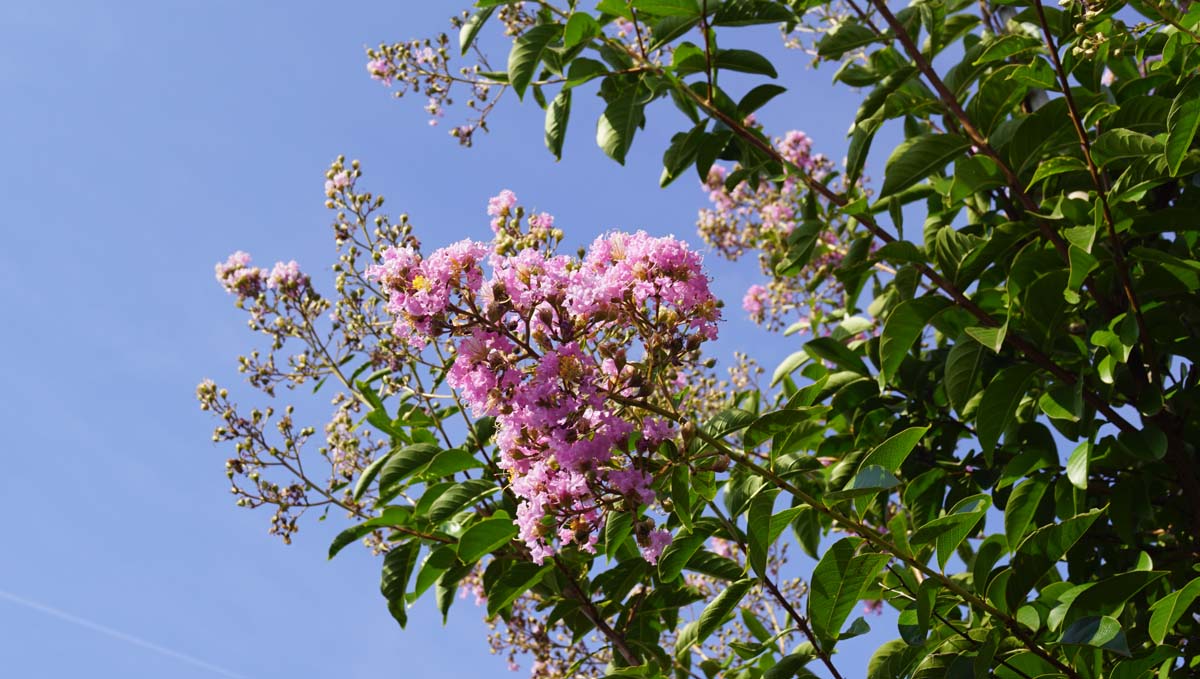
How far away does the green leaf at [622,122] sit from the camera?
7.59 ft

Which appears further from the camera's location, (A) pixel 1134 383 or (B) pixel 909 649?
(A) pixel 1134 383

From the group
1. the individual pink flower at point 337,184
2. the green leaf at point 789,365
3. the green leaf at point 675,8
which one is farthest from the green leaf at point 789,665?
the individual pink flower at point 337,184

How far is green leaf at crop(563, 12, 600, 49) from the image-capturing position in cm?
214

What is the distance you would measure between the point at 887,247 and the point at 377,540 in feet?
5.81

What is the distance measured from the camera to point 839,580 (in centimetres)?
160

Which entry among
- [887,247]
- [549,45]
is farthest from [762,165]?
[549,45]

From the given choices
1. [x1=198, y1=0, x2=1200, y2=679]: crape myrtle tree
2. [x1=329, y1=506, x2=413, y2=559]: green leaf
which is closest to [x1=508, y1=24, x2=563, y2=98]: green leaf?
[x1=198, y1=0, x2=1200, y2=679]: crape myrtle tree

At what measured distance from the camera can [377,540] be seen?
9.87 ft

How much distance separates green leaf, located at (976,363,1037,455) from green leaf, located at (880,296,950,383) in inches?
7.5

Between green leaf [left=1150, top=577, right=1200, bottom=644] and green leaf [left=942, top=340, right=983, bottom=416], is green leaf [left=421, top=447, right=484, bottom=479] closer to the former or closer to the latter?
green leaf [left=942, top=340, right=983, bottom=416]

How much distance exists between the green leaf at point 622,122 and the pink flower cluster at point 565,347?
51cm

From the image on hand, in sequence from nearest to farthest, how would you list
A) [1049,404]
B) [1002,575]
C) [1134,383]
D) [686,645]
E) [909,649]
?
[1002,575] → [909,649] → [1049,404] → [1134,383] → [686,645]

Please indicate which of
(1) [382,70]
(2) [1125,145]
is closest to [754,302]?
(1) [382,70]

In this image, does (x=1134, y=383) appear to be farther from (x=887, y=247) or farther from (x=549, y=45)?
(x=549, y=45)
